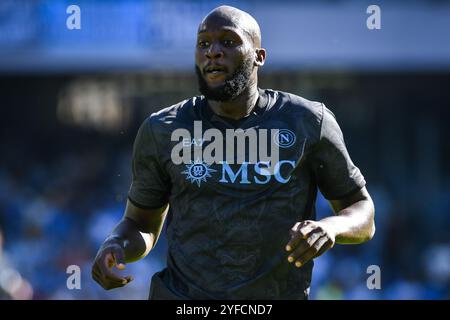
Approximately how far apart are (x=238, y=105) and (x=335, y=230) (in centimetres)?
74

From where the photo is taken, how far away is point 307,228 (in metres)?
3.94

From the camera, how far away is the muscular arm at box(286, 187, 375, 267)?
3.93 meters

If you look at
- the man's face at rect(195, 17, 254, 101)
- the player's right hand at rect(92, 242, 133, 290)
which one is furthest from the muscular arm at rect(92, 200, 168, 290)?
the man's face at rect(195, 17, 254, 101)

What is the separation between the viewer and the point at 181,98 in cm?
1506

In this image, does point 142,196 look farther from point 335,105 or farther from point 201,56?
point 335,105

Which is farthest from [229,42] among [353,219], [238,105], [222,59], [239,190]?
[353,219]

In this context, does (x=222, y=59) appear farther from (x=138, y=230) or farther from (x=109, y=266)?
(x=109, y=266)

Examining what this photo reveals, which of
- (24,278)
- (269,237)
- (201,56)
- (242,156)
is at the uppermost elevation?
(201,56)

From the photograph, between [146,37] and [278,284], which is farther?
[146,37]

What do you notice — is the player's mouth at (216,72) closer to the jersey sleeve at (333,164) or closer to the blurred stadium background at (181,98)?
the jersey sleeve at (333,164)

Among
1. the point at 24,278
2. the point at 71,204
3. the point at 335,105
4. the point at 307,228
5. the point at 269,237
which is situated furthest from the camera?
the point at 335,105
